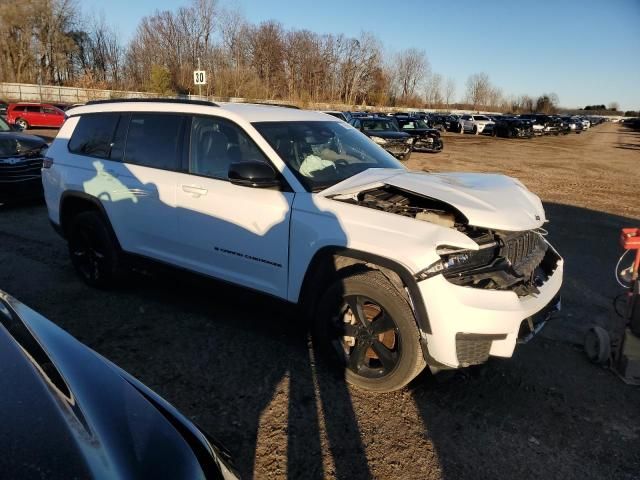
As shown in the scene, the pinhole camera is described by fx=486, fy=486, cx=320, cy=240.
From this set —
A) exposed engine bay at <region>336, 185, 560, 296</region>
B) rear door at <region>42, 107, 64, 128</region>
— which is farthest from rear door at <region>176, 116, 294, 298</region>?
rear door at <region>42, 107, 64, 128</region>

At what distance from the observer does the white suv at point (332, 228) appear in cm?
288

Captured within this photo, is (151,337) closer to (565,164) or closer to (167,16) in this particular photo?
(565,164)

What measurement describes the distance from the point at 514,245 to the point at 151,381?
8.65ft

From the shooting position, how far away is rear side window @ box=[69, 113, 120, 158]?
468 centimetres

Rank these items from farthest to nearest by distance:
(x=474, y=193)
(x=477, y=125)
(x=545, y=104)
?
(x=545, y=104)
(x=477, y=125)
(x=474, y=193)

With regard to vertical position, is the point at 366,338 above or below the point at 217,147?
below

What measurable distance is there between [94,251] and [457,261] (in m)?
3.63

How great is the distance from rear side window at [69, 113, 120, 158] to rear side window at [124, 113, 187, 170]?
0.29 meters

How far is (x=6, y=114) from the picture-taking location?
2766cm

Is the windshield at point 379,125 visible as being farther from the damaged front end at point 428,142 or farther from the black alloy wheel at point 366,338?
the black alloy wheel at point 366,338

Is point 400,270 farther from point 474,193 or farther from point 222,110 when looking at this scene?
point 222,110

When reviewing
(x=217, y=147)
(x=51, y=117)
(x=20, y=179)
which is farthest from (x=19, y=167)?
(x=51, y=117)

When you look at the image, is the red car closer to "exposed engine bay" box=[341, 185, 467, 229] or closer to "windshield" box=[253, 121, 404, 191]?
"windshield" box=[253, 121, 404, 191]

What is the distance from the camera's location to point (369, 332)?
3203 millimetres
